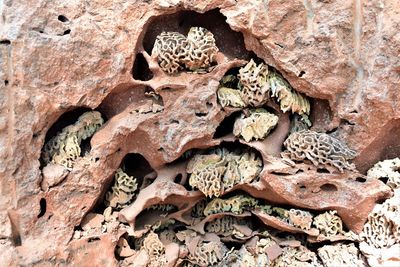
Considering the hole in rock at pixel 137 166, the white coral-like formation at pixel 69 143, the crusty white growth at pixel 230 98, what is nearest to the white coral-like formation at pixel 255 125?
the crusty white growth at pixel 230 98

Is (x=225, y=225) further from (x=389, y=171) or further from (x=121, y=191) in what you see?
(x=389, y=171)

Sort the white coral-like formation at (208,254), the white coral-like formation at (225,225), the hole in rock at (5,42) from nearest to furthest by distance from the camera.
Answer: the hole in rock at (5,42)
the white coral-like formation at (208,254)
the white coral-like formation at (225,225)

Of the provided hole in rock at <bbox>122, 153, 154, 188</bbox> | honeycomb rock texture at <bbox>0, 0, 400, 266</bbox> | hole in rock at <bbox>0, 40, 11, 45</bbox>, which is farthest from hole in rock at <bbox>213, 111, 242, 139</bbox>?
hole in rock at <bbox>0, 40, 11, 45</bbox>

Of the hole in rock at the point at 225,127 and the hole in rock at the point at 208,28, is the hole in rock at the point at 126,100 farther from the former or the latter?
the hole in rock at the point at 225,127

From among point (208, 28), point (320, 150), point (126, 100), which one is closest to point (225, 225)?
point (320, 150)

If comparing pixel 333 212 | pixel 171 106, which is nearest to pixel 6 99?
pixel 171 106

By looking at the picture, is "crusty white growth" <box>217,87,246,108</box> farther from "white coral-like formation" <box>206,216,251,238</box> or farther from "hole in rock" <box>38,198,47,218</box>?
"hole in rock" <box>38,198,47,218</box>
